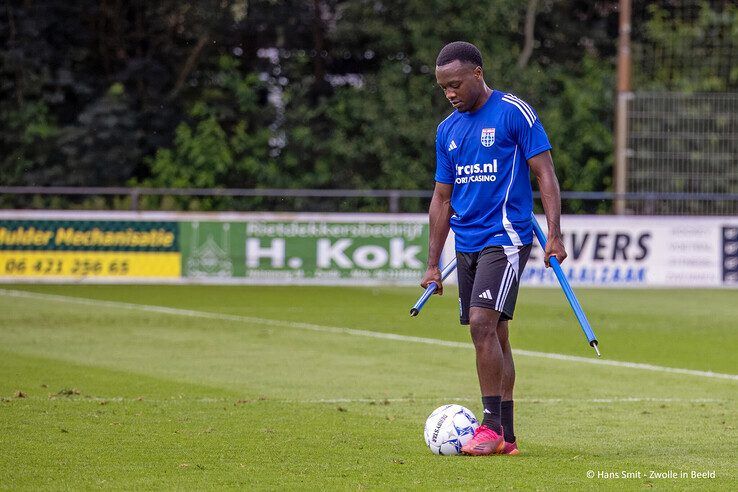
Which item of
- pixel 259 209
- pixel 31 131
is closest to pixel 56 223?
pixel 259 209

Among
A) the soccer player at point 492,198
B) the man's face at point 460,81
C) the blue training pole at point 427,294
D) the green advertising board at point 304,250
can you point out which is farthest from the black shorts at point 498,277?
the green advertising board at point 304,250

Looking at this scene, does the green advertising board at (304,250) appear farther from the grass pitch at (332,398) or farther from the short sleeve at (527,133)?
the short sleeve at (527,133)

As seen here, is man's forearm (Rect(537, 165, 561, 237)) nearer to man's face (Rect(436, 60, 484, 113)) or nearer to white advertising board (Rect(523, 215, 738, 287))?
man's face (Rect(436, 60, 484, 113))

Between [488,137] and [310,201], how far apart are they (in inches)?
920

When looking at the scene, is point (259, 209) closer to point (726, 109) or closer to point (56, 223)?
point (56, 223)

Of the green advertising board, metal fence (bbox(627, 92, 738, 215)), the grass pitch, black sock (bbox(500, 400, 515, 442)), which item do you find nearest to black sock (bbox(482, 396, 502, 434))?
black sock (bbox(500, 400, 515, 442))

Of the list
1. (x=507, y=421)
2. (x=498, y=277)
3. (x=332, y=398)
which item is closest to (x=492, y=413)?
(x=507, y=421)

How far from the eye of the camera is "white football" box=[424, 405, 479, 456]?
26.5 feet

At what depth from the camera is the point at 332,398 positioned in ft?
36.3

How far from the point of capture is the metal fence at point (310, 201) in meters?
27.7

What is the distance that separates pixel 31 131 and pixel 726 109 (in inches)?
665

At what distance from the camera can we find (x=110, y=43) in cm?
3931

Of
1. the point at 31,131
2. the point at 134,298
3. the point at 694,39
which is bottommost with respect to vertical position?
the point at 134,298

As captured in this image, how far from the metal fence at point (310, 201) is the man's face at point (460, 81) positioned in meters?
18.8
